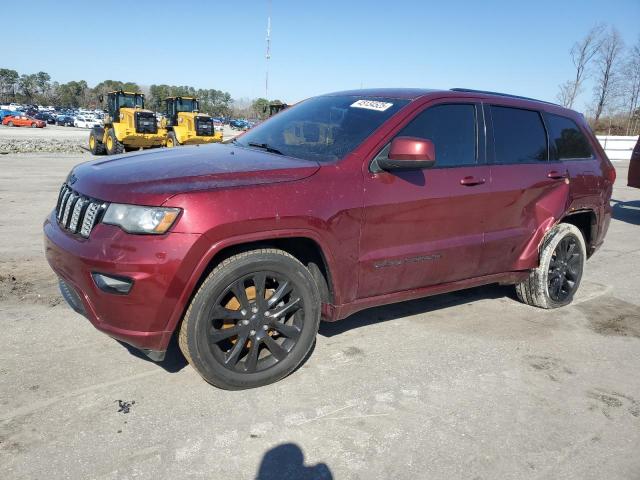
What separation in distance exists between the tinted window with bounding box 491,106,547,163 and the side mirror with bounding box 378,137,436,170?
1.12 metres

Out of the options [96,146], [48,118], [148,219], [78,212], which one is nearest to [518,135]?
[148,219]

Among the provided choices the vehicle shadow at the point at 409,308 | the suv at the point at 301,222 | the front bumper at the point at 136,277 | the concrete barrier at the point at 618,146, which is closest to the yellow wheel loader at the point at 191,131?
the vehicle shadow at the point at 409,308

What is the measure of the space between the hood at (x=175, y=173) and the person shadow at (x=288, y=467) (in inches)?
54.8

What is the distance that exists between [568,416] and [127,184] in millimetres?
2844

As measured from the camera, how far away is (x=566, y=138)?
483 centimetres

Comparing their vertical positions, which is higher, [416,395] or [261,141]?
[261,141]

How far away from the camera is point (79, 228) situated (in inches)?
115

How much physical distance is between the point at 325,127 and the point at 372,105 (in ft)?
1.25

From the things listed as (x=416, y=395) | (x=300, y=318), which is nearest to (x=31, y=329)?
(x=300, y=318)

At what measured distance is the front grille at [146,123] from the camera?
71.7ft

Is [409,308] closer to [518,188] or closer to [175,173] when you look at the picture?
[518,188]

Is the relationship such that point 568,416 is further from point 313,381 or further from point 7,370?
point 7,370

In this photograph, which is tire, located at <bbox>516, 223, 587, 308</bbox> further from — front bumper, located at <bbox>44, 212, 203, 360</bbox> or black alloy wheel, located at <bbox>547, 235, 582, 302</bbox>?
front bumper, located at <bbox>44, 212, 203, 360</bbox>

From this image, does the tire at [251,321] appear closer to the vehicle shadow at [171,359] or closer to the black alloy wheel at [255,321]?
the black alloy wheel at [255,321]
